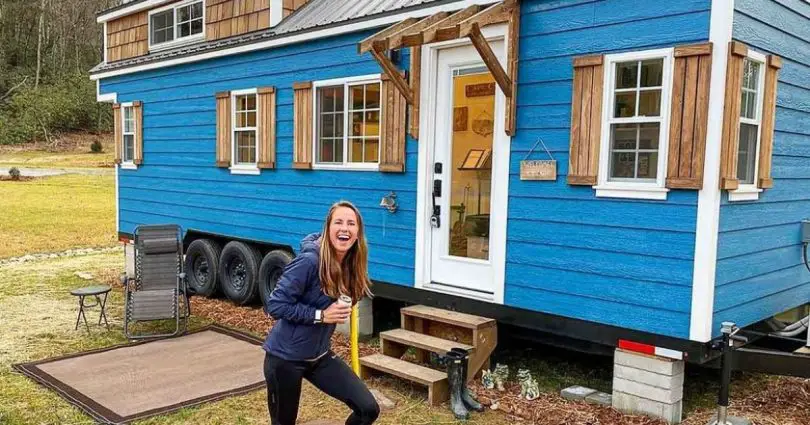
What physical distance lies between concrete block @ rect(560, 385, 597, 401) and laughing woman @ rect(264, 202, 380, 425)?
2.11m

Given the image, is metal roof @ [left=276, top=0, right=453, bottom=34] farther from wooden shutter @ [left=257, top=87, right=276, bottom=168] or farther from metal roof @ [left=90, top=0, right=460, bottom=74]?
wooden shutter @ [left=257, top=87, right=276, bottom=168]

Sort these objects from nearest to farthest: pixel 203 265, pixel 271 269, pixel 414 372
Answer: pixel 414 372 → pixel 271 269 → pixel 203 265

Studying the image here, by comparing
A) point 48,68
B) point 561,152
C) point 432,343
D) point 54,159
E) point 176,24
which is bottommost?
point 432,343

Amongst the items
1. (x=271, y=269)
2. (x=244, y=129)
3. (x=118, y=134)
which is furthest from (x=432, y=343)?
(x=118, y=134)

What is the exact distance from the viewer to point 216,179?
8.12 meters

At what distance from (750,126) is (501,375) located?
8.31 ft

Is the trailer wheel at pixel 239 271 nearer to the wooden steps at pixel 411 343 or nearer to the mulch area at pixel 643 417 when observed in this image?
the wooden steps at pixel 411 343

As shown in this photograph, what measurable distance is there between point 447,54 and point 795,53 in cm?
266

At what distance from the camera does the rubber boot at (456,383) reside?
453cm

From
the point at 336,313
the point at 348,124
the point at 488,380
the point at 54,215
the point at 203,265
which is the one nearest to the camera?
the point at 336,313

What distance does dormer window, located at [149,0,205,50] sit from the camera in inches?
360

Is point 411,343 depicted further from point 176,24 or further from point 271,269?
point 176,24

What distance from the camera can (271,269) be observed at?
24.2 feet

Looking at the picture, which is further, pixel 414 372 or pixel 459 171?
pixel 459 171
